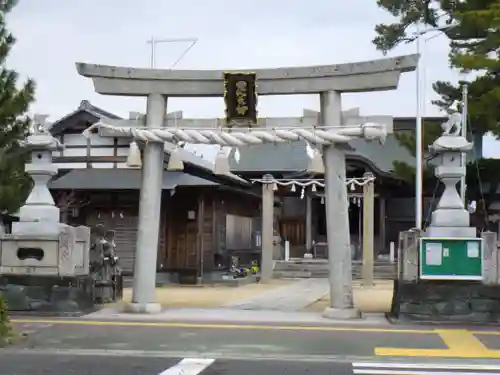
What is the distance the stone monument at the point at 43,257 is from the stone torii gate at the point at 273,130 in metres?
1.23

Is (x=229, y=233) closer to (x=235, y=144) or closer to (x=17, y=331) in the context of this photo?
(x=235, y=144)

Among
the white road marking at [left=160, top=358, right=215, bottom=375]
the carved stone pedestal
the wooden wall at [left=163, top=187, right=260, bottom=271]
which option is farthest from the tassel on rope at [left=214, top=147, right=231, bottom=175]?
the wooden wall at [left=163, top=187, right=260, bottom=271]

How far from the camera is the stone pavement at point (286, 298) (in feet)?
54.4

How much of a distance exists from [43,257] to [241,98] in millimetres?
5243

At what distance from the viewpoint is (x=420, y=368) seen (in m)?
9.17

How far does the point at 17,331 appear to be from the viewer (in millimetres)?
11734

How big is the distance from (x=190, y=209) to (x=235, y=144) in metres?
11.5

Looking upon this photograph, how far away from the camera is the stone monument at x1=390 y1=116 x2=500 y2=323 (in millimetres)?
13312

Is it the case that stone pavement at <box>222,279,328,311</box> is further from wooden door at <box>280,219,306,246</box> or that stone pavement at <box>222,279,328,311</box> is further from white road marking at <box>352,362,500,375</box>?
wooden door at <box>280,219,306,246</box>

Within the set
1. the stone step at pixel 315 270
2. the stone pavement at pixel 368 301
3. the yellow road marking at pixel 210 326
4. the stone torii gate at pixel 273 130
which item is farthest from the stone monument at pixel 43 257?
the stone step at pixel 315 270

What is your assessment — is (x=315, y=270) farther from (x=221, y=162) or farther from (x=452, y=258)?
(x=452, y=258)

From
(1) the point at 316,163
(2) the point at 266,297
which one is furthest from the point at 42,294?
(2) the point at 266,297

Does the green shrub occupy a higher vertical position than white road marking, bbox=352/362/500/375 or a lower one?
higher

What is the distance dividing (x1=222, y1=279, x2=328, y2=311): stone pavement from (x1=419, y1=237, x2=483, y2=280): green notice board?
372 centimetres
